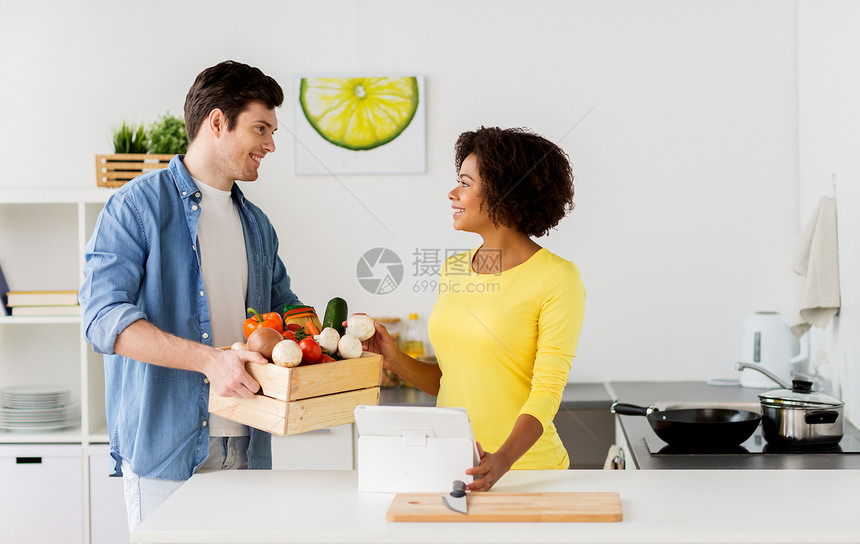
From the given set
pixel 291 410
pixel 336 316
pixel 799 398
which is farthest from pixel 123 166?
pixel 799 398

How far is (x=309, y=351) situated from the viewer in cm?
138

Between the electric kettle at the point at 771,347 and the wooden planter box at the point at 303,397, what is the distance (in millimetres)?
1783

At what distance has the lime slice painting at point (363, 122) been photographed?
9.84 ft

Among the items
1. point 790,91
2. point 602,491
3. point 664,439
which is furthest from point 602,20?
point 602,491

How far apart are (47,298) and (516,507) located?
2.07m

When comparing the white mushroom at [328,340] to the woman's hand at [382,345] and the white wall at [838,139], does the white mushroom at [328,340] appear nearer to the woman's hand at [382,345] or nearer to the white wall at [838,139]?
the woman's hand at [382,345]

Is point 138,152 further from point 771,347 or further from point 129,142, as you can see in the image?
point 771,347

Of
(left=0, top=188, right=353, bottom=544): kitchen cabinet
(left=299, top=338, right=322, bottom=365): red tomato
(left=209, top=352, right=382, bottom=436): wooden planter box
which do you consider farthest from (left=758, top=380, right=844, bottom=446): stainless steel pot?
(left=0, top=188, right=353, bottom=544): kitchen cabinet

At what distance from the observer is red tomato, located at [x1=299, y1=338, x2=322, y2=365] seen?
1380mm

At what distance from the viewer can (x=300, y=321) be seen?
65.7 inches

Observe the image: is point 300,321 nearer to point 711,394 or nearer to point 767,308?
point 711,394

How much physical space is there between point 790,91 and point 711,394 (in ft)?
3.82

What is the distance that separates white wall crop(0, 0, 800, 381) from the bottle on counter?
0.17ft

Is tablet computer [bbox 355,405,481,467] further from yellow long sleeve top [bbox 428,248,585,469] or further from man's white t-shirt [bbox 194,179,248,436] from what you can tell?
man's white t-shirt [bbox 194,179,248,436]
